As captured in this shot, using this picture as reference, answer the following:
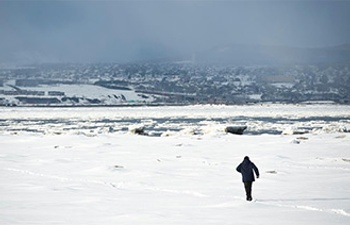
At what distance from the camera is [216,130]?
4225 cm

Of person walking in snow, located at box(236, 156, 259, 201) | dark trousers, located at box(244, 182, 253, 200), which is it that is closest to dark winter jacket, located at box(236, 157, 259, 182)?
person walking in snow, located at box(236, 156, 259, 201)

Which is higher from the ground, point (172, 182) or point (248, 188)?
point (172, 182)

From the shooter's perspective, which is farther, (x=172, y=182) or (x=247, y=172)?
(x=172, y=182)

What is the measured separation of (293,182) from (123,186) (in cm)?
511

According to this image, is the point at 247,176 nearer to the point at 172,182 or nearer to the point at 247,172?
the point at 247,172

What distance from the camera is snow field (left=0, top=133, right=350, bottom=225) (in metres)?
13.9

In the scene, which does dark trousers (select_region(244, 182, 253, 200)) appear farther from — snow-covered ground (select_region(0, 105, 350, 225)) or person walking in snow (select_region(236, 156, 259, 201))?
snow-covered ground (select_region(0, 105, 350, 225))

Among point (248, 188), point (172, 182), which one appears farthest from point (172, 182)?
point (248, 188)

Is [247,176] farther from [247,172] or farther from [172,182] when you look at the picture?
[172,182]

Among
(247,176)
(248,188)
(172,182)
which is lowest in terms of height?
(248,188)

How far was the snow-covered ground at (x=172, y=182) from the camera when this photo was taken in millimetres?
13906

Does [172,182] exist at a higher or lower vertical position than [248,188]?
higher

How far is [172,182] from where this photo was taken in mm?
19859

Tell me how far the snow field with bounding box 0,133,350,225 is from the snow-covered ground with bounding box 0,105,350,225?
2 centimetres
